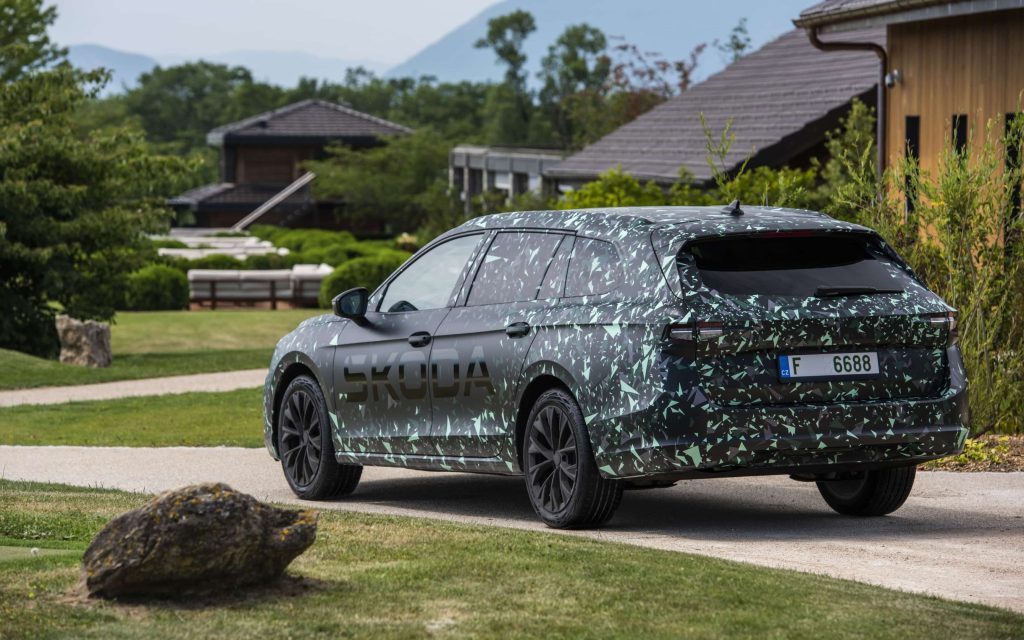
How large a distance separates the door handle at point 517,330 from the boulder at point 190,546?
115 inches

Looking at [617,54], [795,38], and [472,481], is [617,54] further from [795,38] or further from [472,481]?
[472,481]

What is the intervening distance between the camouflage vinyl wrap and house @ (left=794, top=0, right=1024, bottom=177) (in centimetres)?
760

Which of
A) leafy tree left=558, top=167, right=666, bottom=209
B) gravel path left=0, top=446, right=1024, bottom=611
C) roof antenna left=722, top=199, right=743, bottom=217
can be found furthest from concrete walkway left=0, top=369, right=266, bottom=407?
roof antenna left=722, top=199, right=743, bottom=217

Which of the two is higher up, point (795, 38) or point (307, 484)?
point (795, 38)

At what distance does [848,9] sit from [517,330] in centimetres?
1005

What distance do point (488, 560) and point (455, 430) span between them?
261 cm

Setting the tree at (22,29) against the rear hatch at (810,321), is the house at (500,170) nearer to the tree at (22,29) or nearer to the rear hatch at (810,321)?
the tree at (22,29)

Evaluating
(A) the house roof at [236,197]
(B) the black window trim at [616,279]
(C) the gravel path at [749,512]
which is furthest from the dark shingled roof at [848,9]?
(A) the house roof at [236,197]

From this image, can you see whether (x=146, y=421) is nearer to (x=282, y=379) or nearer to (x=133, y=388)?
(x=133, y=388)

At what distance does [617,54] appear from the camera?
2571 inches

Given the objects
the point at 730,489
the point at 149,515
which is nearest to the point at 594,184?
the point at 730,489

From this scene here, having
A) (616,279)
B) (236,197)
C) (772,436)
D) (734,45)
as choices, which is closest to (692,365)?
(772,436)

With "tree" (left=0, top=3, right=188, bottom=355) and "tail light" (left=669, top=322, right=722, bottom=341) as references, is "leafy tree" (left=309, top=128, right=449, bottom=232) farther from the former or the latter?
"tail light" (left=669, top=322, right=722, bottom=341)

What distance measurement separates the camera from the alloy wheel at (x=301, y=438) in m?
10.9
